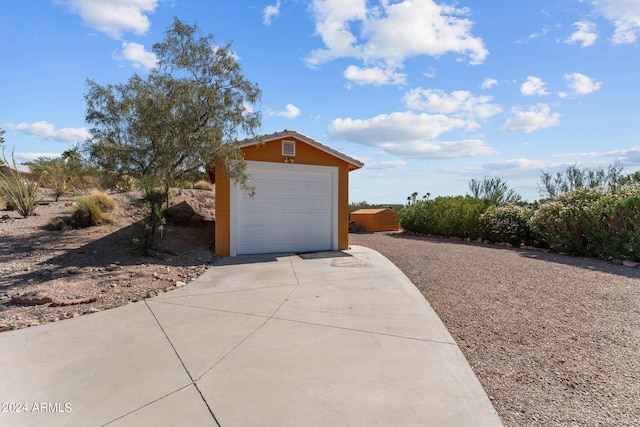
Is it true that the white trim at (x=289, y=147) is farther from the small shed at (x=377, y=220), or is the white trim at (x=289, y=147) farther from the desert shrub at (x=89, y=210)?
the small shed at (x=377, y=220)

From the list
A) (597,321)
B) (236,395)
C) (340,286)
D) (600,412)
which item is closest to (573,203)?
(597,321)

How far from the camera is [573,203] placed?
11.0m

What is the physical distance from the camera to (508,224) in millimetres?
13266

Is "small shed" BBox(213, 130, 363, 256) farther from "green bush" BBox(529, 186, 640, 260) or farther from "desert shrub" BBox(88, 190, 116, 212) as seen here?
"green bush" BBox(529, 186, 640, 260)

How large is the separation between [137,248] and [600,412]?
29.3ft

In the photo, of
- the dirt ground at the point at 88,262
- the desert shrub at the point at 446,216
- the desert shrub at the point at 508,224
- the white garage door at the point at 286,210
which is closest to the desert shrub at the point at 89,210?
the dirt ground at the point at 88,262

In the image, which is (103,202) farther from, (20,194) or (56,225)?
(20,194)

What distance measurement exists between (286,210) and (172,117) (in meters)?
4.08

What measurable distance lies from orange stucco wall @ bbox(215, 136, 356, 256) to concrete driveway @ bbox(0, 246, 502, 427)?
155 inches

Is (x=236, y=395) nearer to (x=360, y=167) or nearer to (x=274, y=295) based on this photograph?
(x=274, y=295)

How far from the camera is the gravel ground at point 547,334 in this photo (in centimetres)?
289

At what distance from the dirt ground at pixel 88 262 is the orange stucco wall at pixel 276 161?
711 mm

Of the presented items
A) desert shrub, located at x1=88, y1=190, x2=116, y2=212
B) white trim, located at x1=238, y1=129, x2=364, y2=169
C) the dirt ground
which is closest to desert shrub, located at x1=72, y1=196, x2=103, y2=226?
the dirt ground

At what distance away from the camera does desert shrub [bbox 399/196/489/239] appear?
49.5 ft
